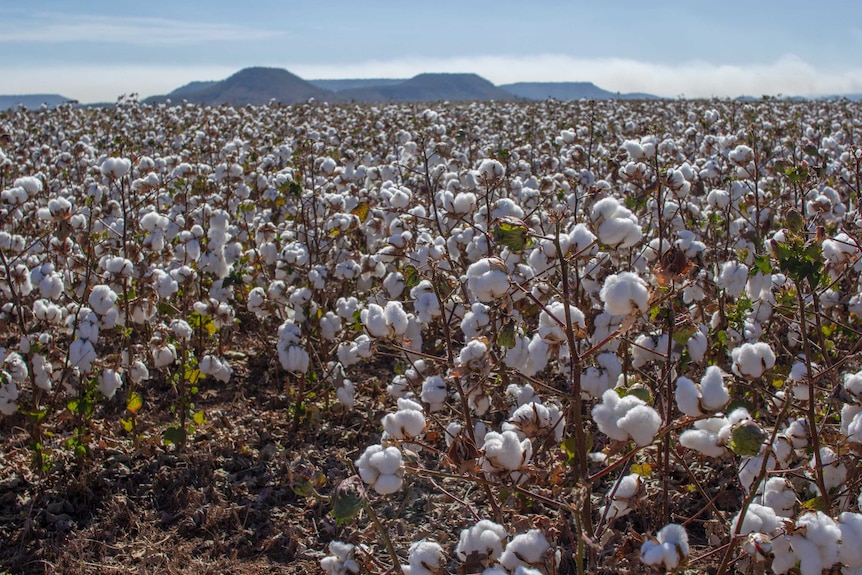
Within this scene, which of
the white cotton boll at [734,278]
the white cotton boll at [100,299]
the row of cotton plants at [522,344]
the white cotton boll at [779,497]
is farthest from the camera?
the white cotton boll at [100,299]

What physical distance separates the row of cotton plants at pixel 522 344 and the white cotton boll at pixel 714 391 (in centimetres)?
1

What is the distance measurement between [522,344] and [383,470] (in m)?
1.10

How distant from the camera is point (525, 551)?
6.07ft

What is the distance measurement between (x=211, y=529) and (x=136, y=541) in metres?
0.34

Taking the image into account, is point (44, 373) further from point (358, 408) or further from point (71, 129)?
point (71, 129)

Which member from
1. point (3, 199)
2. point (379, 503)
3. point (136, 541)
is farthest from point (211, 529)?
point (3, 199)

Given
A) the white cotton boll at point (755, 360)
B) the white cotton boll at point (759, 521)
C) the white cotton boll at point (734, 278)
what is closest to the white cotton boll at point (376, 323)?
the white cotton boll at point (755, 360)

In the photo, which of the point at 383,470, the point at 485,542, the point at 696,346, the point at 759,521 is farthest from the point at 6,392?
the point at 759,521

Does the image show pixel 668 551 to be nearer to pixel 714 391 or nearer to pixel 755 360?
pixel 714 391

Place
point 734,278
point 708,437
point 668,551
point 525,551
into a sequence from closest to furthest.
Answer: point 668,551, point 525,551, point 708,437, point 734,278

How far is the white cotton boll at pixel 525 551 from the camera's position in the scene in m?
1.85

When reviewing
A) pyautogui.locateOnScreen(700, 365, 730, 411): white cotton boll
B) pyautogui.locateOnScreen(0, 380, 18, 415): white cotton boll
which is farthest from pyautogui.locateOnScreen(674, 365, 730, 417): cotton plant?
pyautogui.locateOnScreen(0, 380, 18, 415): white cotton boll

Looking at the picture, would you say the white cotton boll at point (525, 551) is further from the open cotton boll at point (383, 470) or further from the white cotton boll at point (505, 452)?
the open cotton boll at point (383, 470)

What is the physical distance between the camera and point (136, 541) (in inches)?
137
